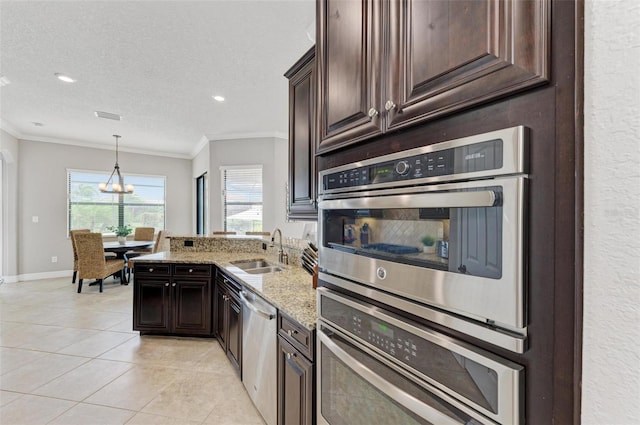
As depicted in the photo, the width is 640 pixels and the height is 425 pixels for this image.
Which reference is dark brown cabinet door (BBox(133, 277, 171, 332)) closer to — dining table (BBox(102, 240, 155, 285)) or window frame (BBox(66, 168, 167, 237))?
dining table (BBox(102, 240, 155, 285))

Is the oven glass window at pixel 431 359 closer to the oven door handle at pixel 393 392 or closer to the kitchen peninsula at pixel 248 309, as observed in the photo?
the oven door handle at pixel 393 392

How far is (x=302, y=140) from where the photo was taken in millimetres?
2080

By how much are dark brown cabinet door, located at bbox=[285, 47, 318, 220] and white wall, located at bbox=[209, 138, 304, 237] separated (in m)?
3.58

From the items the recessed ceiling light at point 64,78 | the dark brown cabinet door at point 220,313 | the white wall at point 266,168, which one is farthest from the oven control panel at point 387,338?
the white wall at point 266,168

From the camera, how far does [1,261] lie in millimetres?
5621

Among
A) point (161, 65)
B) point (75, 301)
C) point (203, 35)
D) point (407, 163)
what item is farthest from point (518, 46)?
point (75, 301)

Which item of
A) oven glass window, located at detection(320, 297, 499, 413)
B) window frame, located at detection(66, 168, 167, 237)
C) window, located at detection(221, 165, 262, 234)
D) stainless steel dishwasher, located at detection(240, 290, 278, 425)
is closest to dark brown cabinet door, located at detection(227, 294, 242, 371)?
stainless steel dishwasher, located at detection(240, 290, 278, 425)

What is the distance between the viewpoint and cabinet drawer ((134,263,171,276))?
126 inches

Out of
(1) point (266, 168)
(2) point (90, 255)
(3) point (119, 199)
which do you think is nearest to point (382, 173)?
(1) point (266, 168)

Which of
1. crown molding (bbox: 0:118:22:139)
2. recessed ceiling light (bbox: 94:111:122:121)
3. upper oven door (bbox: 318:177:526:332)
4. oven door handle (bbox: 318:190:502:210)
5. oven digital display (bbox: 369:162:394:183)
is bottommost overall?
upper oven door (bbox: 318:177:526:332)

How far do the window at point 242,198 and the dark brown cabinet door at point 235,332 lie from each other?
343 centimetres

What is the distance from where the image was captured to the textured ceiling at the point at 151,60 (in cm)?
234

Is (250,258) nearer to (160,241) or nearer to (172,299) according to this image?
(172,299)

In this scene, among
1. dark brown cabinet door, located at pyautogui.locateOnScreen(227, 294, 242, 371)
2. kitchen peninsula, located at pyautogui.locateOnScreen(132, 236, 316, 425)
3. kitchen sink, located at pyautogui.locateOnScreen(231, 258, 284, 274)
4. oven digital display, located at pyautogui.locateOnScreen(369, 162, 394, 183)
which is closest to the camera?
oven digital display, located at pyautogui.locateOnScreen(369, 162, 394, 183)
